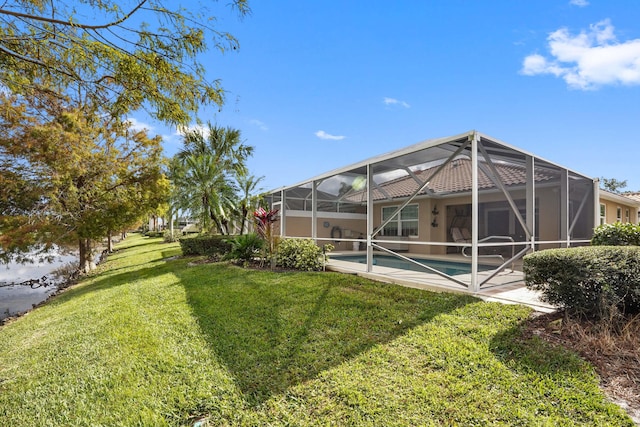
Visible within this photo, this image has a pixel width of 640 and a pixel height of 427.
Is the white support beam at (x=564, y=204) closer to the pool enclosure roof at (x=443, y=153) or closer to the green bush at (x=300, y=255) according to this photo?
the pool enclosure roof at (x=443, y=153)

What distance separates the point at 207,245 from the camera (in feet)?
51.2

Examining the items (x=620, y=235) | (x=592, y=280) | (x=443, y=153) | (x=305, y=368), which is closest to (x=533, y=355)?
(x=592, y=280)

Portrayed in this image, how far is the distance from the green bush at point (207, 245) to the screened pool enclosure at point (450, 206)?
9.32 ft

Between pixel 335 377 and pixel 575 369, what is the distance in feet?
8.49

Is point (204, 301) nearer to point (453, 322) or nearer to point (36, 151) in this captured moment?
point (453, 322)

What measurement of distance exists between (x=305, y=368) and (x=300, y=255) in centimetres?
619

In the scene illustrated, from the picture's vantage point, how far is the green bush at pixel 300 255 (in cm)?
986

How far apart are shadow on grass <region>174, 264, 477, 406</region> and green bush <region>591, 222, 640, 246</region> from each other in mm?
4541

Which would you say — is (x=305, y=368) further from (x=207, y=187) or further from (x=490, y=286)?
(x=207, y=187)

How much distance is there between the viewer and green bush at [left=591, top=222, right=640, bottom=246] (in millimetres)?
7133

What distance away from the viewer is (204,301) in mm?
7102

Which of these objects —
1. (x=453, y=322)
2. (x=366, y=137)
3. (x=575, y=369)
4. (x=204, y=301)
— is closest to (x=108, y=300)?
(x=204, y=301)

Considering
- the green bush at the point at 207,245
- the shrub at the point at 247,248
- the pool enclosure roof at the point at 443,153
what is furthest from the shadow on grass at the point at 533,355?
the green bush at the point at 207,245

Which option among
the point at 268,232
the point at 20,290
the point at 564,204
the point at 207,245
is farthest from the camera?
the point at 207,245
